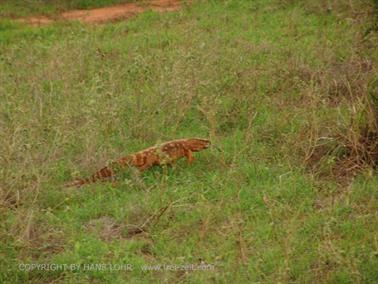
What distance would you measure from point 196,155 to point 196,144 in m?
0.18

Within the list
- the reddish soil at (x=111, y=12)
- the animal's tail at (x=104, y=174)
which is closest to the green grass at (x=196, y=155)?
the animal's tail at (x=104, y=174)

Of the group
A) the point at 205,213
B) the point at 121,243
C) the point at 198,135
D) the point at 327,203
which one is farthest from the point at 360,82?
the point at 121,243

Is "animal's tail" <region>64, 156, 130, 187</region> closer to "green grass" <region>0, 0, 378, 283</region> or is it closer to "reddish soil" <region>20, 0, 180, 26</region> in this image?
"green grass" <region>0, 0, 378, 283</region>

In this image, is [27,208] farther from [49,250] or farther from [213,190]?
[213,190]

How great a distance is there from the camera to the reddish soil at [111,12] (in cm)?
920

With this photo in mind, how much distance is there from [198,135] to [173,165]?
2.21ft

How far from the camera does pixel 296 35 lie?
7.62 metres

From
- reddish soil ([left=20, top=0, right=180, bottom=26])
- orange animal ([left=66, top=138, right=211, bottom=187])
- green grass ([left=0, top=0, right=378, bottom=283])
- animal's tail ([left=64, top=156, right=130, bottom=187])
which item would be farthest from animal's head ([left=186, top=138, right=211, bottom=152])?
reddish soil ([left=20, top=0, right=180, bottom=26])

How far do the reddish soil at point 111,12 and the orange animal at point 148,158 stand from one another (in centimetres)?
468

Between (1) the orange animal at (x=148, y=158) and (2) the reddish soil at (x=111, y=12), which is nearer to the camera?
(1) the orange animal at (x=148, y=158)

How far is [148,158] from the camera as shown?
470 cm

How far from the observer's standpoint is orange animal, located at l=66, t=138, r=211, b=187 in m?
4.66

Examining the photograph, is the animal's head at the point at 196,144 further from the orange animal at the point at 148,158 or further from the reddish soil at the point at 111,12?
the reddish soil at the point at 111,12

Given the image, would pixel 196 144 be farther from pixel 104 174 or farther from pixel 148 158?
pixel 104 174
